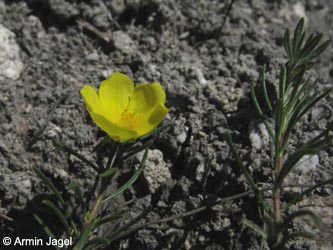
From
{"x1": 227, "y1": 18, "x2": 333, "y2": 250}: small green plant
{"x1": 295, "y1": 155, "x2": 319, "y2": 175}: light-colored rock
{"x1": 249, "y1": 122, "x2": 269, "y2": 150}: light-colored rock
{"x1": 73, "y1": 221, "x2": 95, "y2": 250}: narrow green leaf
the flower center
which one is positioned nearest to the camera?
{"x1": 227, "y1": 18, "x2": 333, "y2": 250}: small green plant

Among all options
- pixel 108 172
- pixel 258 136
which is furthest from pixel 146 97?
pixel 258 136

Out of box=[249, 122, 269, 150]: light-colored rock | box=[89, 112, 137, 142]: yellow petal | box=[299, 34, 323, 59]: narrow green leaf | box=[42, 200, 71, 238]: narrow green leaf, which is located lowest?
box=[42, 200, 71, 238]: narrow green leaf

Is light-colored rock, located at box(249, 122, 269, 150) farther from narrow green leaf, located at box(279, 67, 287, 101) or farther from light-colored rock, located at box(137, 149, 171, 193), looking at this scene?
light-colored rock, located at box(137, 149, 171, 193)

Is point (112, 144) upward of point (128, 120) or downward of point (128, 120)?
downward

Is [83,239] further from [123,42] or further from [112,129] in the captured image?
[123,42]

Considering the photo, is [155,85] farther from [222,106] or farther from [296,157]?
[296,157]

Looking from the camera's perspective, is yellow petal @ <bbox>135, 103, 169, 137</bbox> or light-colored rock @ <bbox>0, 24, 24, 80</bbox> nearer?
yellow petal @ <bbox>135, 103, 169, 137</bbox>

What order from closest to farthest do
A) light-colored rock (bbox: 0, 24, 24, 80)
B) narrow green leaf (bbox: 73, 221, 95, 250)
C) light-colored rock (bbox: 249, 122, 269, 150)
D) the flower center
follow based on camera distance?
narrow green leaf (bbox: 73, 221, 95, 250) → the flower center → light-colored rock (bbox: 249, 122, 269, 150) → light-colored rock (bbox: 0, 24, 24, 80)

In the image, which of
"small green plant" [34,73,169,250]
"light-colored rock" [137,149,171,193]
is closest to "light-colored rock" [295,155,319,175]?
"light-colored rock" [137,149,171,193]
